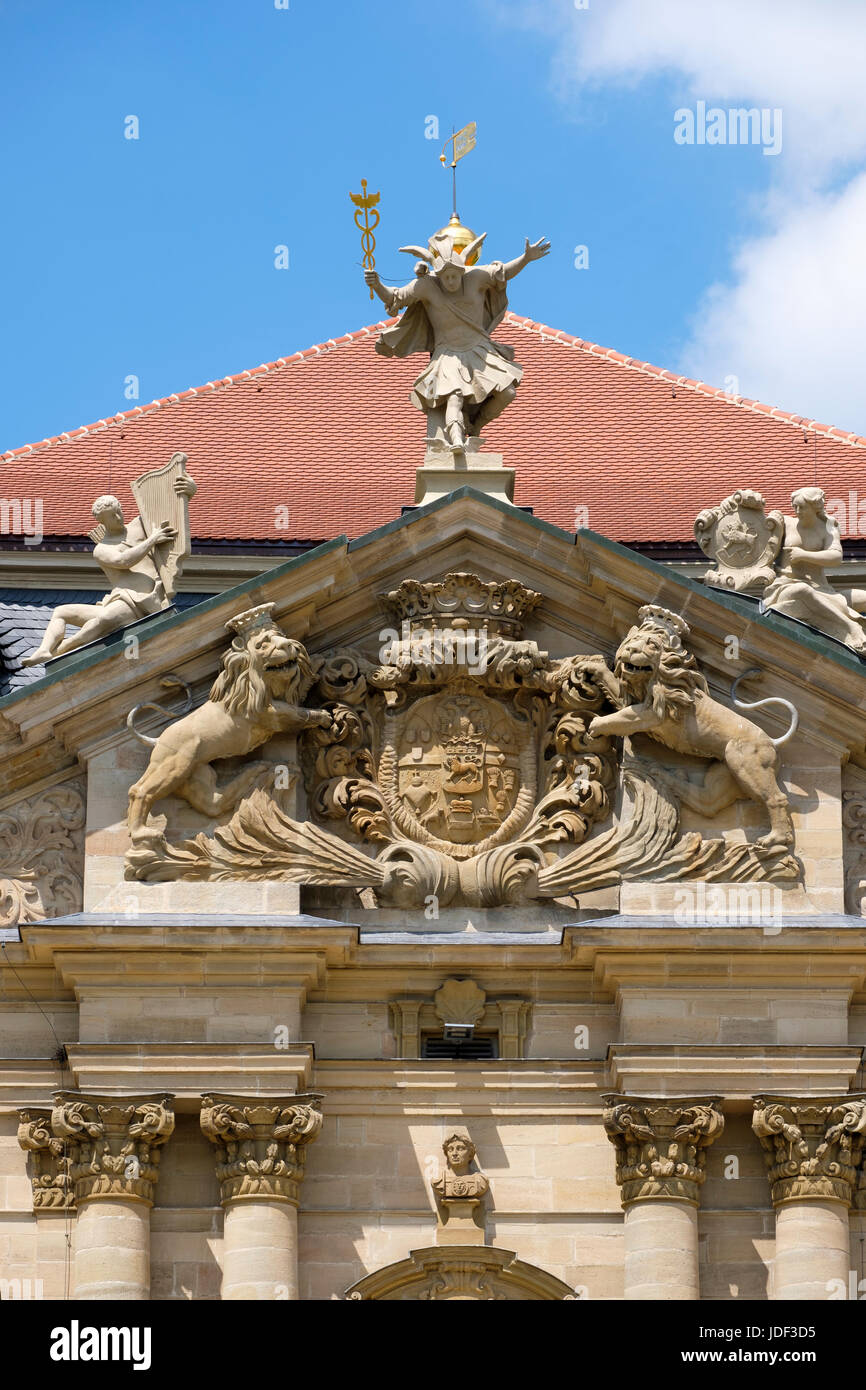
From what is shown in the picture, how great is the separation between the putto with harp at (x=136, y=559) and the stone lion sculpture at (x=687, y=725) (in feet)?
10.8

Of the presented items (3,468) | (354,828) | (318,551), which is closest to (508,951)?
(354,828)

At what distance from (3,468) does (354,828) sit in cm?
910

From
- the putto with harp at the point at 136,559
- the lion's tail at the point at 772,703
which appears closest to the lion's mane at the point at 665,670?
the lion's tail at the point at 772,703

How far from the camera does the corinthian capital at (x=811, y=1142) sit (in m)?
23.7

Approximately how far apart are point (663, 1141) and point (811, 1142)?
99cm

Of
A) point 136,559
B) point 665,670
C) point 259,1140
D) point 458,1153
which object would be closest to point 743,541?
point 665,670

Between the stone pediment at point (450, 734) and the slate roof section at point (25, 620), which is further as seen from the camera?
the slate roof section at point (25, 620)

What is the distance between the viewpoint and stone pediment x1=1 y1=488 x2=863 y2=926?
24453mm

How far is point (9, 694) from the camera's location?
24.8m

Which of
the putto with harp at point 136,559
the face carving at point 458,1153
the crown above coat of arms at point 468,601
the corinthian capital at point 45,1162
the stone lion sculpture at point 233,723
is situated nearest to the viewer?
the corinthian capital at point 45,1162

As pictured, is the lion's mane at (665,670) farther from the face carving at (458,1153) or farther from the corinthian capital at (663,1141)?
the face carving at (458,1153)

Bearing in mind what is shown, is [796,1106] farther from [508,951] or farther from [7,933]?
→ [7,933]
